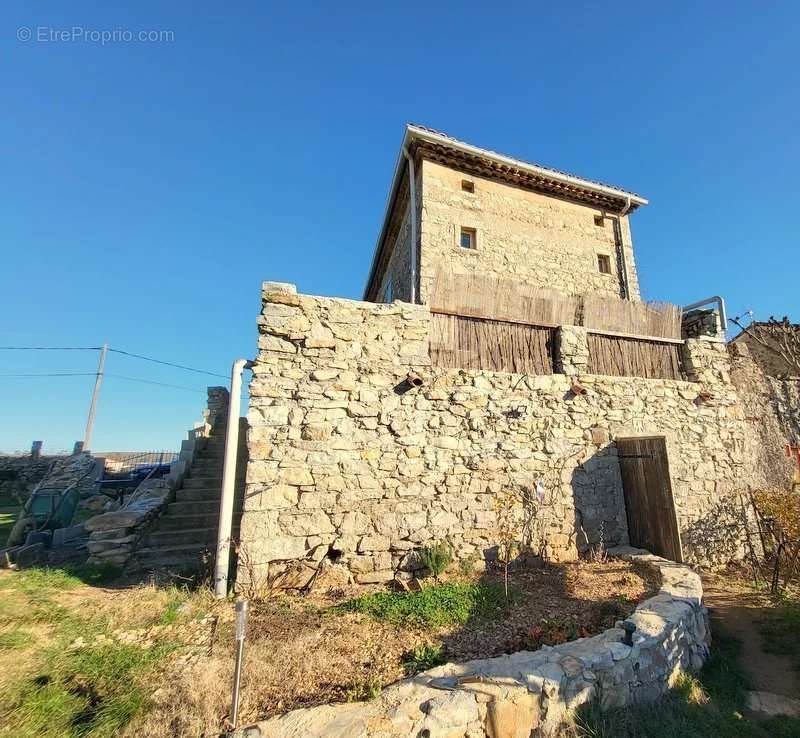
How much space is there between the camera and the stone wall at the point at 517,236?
9492 mm

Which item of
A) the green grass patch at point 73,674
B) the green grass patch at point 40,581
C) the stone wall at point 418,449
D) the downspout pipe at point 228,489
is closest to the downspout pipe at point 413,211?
the stone wall at point 418,449

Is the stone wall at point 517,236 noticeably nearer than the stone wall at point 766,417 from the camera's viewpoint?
No

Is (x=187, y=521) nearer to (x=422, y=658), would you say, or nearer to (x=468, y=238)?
(x=422, y=658)

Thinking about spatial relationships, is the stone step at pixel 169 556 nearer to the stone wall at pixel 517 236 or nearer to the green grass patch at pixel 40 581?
the green grass patch at pixel 40 581

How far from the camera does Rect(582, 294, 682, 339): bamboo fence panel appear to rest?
658 cm

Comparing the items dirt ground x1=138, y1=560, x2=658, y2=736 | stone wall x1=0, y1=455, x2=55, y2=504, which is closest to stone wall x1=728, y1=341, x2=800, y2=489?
dirt ground x1=138, y1=560, x2=658, y2=736

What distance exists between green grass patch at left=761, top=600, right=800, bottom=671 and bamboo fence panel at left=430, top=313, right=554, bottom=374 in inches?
156

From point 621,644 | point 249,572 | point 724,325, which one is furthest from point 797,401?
point 249,572

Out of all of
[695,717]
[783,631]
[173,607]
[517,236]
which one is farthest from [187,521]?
[517,236]

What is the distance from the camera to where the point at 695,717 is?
2.84 m

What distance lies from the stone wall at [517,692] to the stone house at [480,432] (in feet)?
7.24

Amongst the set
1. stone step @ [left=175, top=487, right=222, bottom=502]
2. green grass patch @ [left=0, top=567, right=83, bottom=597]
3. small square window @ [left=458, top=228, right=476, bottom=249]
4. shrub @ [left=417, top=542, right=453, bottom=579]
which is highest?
small square window @ [left=458, top=228, right=476, bottom=249]

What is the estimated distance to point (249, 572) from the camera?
4379mm

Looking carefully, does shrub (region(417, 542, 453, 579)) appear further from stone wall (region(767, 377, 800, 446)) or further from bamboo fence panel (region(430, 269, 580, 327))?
Answer: stone wall (region(767, 377, 800, 446))
